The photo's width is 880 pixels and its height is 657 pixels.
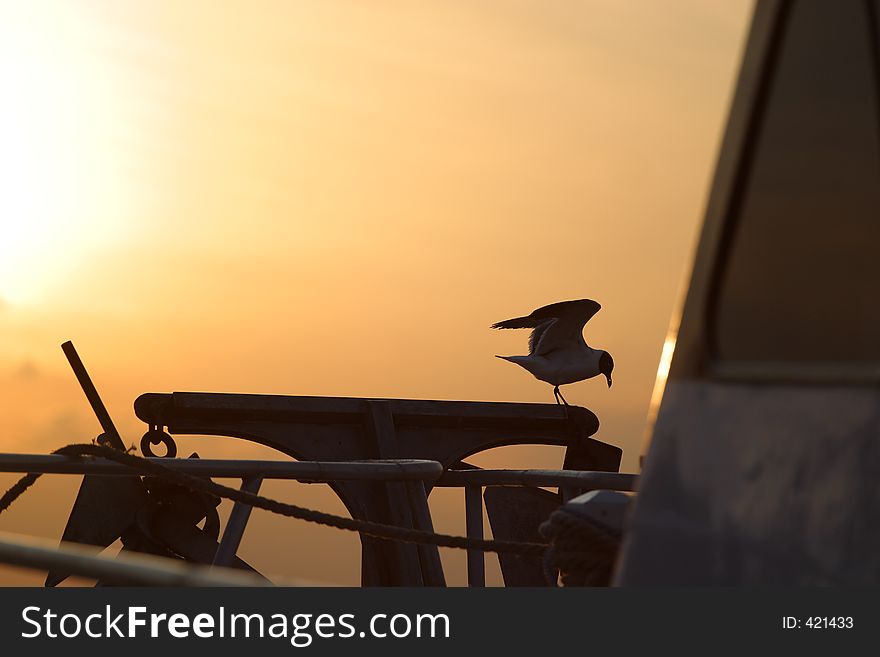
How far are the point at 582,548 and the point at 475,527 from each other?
3.94m

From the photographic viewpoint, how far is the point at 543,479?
6.32 metres

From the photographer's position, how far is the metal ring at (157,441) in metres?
7.52

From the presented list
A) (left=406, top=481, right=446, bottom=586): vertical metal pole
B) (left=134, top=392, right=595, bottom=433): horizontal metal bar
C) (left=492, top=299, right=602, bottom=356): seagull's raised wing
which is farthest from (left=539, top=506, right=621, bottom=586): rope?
(left=492, top=299, right=602, bottom=356): seagull's raised wing

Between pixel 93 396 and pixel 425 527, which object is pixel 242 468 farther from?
pixel 93 396

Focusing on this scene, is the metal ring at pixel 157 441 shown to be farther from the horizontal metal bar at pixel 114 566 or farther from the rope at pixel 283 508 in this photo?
the horizontal metal bar at pixel 114 566

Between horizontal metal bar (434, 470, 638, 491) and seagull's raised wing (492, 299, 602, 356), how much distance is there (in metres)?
4.78

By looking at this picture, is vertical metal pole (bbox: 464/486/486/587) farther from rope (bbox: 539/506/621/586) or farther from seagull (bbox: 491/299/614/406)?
seagull (bbox: 491/299/614/406)

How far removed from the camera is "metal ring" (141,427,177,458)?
7.52 meters

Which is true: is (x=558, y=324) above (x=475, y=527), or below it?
above

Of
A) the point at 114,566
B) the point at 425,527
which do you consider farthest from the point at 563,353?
the point at 114,566

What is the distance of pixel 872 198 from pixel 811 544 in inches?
21.2

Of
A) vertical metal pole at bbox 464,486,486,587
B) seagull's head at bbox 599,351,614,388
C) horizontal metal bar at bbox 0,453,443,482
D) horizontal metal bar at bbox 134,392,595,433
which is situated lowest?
vertical metal pole at bbox 464,486,486,587

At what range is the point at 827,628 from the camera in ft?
5.67

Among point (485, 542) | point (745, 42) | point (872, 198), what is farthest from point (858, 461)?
point (485, 542)
